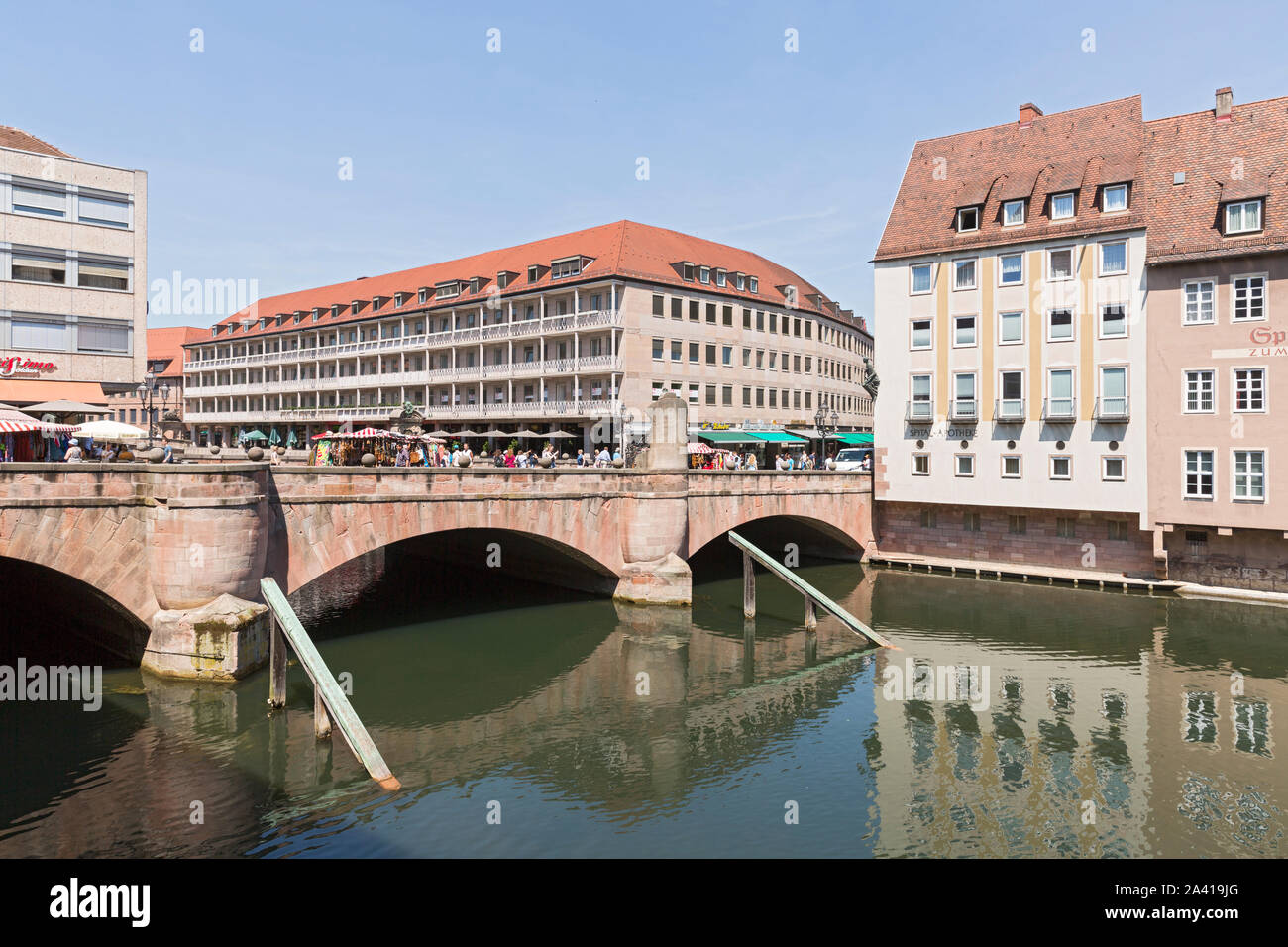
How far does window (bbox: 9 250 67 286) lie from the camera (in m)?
33.4

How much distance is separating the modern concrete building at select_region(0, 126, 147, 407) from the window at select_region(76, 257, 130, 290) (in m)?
0.04

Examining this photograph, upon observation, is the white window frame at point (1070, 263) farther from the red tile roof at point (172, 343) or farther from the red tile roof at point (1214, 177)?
the red tile roof at point (172, 343)

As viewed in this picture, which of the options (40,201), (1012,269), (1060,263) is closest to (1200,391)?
(1060,263)

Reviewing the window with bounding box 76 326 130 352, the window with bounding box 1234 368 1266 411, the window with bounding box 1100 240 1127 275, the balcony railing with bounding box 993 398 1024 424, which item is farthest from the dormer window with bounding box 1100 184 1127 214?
the window with bounding box 76 326 130 352

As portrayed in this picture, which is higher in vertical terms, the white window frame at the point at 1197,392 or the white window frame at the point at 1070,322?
the white window frame at the point at 1070,322

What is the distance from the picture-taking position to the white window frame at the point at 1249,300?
113 ft

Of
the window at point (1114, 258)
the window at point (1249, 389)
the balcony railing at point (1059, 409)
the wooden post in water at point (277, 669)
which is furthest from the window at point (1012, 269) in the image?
the wooden post in water at point (277, 669)

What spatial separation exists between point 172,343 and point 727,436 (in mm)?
95252

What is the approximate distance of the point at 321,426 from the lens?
9006cm

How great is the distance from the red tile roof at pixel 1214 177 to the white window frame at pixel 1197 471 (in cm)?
786

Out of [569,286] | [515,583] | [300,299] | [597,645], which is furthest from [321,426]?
[597,645]

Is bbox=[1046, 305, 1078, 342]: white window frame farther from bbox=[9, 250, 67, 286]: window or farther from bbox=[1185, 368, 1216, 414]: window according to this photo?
bbox=[9, 250, 67, 286]: window
